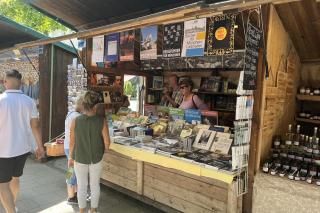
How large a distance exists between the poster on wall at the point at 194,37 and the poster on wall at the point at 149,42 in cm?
62

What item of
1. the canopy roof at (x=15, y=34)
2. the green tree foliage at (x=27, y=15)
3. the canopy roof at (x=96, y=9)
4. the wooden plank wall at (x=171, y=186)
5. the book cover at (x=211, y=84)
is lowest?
the wooden plank wall at (x=171, y=186)

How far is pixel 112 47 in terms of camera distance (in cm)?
466

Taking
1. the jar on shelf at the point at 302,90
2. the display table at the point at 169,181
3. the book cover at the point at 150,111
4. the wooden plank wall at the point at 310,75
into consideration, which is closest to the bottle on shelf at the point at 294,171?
the display table at the point at 169,181

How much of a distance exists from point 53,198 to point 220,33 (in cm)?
349

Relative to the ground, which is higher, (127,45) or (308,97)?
(127,45)

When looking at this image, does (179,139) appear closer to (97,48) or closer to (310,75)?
(97,48)

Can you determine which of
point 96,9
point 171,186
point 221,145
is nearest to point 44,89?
point 96,9

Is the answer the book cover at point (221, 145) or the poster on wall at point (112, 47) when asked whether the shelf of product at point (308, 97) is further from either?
the poster on wall at point (112, 47)

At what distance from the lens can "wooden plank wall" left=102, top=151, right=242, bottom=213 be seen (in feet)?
10.2

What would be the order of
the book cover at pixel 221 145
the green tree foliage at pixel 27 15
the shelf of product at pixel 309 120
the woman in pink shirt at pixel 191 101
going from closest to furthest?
the book cover at pixel 221 145, the shelf of product at pixel 309 120, the woman in pink shirt at pixel 191 101, the green tree foliage at pixel 27 15

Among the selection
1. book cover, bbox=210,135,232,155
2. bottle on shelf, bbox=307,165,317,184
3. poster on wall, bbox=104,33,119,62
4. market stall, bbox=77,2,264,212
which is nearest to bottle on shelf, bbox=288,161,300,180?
bottle on shelf, bbox=307,165,317,184

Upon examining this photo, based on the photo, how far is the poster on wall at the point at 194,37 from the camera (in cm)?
345

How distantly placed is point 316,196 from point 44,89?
18.5 feet

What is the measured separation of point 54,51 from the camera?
6215 mm
